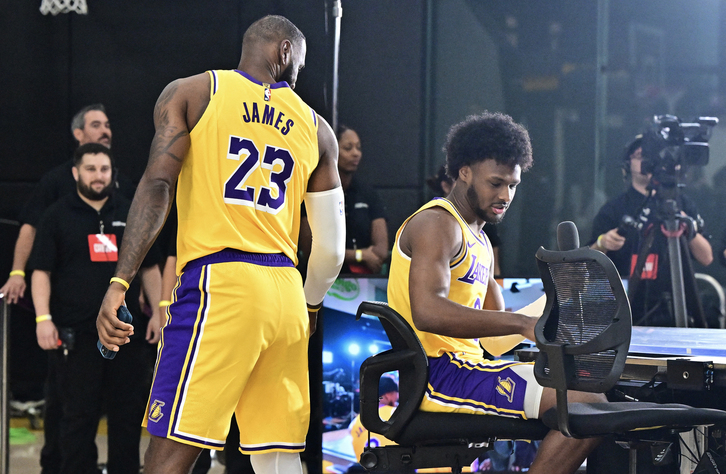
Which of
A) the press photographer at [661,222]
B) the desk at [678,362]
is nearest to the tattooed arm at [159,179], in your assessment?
the desk at [678,362]

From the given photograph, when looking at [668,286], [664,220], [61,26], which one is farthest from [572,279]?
[61,26]

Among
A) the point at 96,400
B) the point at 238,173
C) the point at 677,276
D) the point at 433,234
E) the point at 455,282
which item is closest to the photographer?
the point at 238,173

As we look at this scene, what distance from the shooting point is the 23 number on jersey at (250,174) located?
1907 mm

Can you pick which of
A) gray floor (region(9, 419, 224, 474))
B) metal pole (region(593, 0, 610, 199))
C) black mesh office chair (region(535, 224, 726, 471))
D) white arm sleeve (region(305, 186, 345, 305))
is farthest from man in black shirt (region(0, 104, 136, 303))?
metal pole (region(593, 0, 610, 199))

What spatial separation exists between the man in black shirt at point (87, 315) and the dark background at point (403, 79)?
1762 mm

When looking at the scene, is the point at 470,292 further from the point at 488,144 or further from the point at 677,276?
the point at 677,276

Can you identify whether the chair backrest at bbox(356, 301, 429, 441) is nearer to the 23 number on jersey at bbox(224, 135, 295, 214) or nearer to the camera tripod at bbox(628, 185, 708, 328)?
the 23 number on jersey at bbox(224, 135, 295, 214)

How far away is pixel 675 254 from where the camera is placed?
11.8 feet

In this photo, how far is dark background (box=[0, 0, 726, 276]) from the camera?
5004 millimetres

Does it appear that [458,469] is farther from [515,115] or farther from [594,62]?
[594,62]

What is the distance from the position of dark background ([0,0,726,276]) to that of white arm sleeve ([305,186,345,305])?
9.24ft

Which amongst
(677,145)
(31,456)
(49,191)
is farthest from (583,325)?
(31,456)

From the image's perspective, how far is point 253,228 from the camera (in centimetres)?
192

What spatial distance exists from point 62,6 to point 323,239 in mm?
3354
